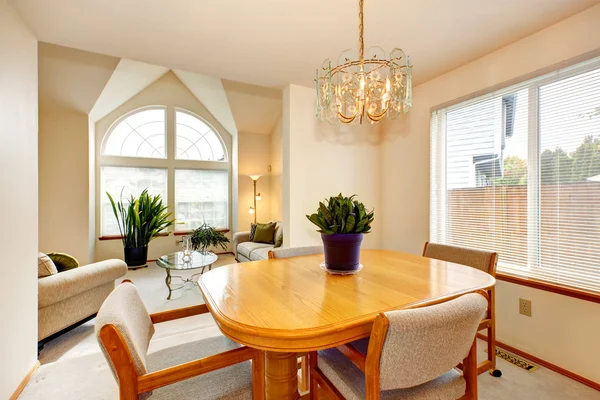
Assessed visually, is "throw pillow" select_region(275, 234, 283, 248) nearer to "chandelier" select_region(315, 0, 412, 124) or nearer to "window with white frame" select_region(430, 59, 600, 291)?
"window with white frame" select_region(430, 59, 600, 291)

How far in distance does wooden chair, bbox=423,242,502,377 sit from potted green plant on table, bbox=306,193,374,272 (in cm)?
89

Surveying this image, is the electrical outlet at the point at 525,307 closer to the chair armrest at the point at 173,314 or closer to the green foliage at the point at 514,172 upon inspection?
the green foliage at the point at 514,172

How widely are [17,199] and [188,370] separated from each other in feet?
5.32

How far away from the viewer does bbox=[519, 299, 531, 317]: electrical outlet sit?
6.35 ft

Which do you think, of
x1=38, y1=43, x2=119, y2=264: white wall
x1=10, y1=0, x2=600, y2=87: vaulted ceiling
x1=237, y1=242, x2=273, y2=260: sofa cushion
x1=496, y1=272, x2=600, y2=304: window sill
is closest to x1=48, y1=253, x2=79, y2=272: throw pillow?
x1=38, y1=43, x2=119, y2=264: white wall

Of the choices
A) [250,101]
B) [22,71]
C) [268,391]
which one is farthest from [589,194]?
[250,101]

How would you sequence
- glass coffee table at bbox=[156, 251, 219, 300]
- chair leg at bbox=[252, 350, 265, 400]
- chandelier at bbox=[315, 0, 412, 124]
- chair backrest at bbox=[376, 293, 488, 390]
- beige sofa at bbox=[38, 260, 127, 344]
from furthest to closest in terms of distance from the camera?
glass coffee table at bbox=[156, 251, 219, 300] → beige sofa at bbox=[38, 260, 127, 344] → chandelier at bbox=[315, 0, 412, 124] → chair leg at bbox=[252, 350, 265, 400] → chair backrest at bbox=[376, 293, 488, 390]

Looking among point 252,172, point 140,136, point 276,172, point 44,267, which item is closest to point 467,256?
point 44,267

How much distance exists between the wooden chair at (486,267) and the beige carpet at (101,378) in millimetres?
127

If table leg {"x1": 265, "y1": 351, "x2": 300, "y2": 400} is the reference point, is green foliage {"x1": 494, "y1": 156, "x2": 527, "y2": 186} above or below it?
above

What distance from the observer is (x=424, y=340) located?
0.80 meters

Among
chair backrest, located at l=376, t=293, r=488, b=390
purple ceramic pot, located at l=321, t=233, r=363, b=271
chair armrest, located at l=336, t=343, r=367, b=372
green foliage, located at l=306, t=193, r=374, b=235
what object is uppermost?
green foliage, located at l=306, t=193, r=374, b=235

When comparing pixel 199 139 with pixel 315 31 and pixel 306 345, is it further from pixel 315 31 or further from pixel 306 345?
pixel 306 345

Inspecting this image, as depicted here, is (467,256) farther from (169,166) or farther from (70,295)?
(169,166)
